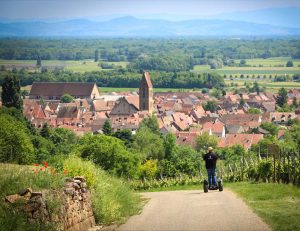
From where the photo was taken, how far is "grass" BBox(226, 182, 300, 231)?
1237cm

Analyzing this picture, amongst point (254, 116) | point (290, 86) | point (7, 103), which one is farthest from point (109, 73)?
point (7, 103)

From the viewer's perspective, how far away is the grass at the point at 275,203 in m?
12.4

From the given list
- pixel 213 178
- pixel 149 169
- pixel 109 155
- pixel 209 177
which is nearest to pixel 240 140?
pixel 149 169

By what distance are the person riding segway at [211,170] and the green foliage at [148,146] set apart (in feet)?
111

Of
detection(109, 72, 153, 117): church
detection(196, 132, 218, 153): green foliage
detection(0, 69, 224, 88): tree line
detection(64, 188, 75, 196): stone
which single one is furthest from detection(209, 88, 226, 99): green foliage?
detection(64, 188, 75, 196): stone

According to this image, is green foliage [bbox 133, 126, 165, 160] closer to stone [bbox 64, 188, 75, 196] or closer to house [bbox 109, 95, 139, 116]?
stone [bbox 64, 188, 75, 196]

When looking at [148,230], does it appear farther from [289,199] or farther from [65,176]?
[289,199]

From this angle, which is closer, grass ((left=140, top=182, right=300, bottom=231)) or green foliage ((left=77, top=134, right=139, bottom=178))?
grass ((left=140, top=182, right=300, bottom=231))

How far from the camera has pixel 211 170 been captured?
60.1ft

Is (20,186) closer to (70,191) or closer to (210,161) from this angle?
(70,191)

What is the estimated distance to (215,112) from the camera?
420 feet

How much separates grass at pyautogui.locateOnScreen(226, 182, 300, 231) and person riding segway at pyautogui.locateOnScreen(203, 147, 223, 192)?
1.56 feet

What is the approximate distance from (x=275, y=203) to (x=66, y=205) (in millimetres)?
4702

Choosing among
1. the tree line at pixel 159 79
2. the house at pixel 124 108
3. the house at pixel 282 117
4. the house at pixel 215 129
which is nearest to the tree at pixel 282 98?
the house at pixel 282 117
